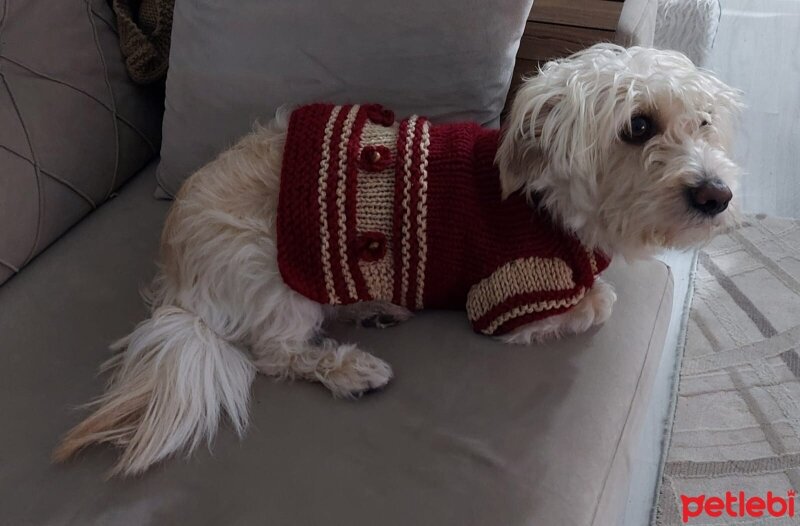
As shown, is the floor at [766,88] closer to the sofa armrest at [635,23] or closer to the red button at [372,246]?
the sofa armrest at [635,23]

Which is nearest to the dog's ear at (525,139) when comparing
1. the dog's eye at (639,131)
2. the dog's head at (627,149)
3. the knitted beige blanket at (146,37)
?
the dog's head at (627,149)

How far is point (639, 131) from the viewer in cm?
98

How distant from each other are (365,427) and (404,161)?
397mm

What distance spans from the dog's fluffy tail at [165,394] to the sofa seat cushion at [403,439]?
1.1 inches

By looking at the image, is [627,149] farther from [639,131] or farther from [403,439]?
[403,439]

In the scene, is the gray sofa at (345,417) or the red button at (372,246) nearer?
the gray sofa at (345,417)

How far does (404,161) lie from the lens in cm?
107

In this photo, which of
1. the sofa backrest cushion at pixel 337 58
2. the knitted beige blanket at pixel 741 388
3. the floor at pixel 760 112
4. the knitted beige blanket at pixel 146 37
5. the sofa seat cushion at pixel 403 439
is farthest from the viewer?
the floor at pixel 760 112

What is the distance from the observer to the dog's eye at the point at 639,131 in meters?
0.97

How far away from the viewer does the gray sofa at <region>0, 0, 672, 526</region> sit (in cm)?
92

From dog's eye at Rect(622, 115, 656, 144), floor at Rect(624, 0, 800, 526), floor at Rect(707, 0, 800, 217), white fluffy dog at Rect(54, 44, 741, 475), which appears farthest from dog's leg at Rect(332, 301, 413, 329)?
floor at Rect(707, 0, 800, 217)

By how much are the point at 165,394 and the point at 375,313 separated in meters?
0.37

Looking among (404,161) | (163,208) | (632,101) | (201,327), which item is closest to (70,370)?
(201,327)

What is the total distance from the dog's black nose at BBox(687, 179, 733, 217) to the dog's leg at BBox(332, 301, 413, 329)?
0.49 metres
